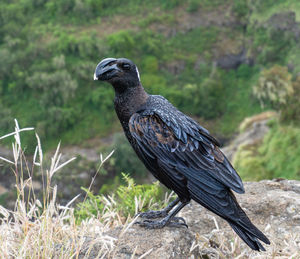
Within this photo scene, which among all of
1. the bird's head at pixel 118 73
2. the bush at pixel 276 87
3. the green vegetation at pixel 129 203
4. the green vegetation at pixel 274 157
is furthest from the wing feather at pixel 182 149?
the bush at pixel 276 87

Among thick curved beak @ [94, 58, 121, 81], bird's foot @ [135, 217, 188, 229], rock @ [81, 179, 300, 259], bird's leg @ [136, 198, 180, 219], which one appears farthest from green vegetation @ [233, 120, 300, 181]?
thick curved beak @ [94, 58, 121, 81]

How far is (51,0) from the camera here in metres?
55.3

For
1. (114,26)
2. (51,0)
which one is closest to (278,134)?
(114,26)

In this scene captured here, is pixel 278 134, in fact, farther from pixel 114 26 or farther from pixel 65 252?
pixel 114 26

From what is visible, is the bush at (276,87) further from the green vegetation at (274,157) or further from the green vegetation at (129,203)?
the green vegetation at (129,203)

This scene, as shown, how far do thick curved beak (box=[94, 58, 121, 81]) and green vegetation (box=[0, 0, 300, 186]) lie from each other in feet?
128

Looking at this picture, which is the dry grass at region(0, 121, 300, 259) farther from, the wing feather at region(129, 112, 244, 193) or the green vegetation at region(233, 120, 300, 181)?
the green vegetation at region(233, 120, 300, 181)

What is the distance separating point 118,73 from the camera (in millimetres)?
4219

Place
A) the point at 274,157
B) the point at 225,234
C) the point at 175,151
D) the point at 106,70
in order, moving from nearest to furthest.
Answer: the point at 175,151 < the point at 106,70 < the point at 225,234 < the point at 274,157

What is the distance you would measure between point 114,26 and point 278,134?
119 feet

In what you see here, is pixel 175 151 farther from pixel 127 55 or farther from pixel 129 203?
pixel 127 55

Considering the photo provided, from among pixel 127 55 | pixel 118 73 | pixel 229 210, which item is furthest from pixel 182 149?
pixel 127 55

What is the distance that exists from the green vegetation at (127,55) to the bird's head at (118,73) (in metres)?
39.0

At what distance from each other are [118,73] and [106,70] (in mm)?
145
